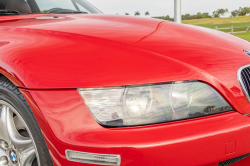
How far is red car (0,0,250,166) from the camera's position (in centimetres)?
108

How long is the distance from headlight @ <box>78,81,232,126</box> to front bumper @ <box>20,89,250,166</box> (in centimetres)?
4

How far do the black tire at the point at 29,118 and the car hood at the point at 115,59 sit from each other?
0.31ft

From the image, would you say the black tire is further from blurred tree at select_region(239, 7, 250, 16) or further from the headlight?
blurred tree at select_region(239, 7, 250, 16)

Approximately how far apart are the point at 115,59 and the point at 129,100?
0.72 ft

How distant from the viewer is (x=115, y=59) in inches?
48.7

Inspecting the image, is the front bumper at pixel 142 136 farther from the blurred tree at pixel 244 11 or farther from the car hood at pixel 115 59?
the blurred tree at pixel 244 11

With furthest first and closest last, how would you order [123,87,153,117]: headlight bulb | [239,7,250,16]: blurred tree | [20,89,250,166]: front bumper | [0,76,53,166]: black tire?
[239,7,250,16]: blurred tree
[0,76,53,166]: black tire
[123,87,153,117]: headlight bulb
[20,89,250,166]: front bumper

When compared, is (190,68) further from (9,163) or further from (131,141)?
(9,163)

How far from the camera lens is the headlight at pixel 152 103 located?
1156 millimetres

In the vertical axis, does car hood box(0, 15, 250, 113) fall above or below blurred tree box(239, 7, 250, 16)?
below

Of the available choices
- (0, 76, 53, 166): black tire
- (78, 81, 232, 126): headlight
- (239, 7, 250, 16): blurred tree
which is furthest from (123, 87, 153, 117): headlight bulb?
(239, 7, 250, 16): blurred tree

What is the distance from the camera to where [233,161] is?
128cm

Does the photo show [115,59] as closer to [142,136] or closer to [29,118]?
[142,136]

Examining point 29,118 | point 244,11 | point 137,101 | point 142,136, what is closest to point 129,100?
point 137,101
